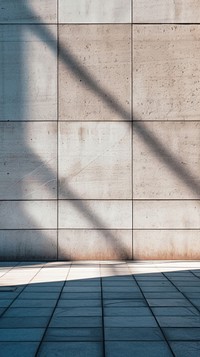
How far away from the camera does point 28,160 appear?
10.5 metres

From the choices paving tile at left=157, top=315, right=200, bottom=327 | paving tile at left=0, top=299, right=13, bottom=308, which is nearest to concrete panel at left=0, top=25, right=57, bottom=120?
paving tile at left=0, top=299, right=13, bottom=308

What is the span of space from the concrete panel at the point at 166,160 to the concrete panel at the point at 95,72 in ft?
2.62

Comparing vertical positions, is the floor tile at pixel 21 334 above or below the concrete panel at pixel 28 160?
below

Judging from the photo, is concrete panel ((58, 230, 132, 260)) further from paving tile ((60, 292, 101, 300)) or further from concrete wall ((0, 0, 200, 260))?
paving tile ((60, 292, 101, 300))

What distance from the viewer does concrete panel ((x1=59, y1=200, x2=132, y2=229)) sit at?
1048cm

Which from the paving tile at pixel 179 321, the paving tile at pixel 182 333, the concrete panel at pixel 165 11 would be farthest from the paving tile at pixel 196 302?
the concrete panel at pixel 165 11

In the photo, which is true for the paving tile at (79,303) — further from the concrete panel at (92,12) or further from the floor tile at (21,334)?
the concrete panel at (92,12)

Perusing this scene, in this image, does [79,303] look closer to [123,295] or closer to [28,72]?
[123,295]

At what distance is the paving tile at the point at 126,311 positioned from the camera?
559 centimetres

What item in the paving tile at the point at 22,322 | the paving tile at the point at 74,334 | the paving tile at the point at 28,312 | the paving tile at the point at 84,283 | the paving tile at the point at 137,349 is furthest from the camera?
the paving tile at the point at 84,283

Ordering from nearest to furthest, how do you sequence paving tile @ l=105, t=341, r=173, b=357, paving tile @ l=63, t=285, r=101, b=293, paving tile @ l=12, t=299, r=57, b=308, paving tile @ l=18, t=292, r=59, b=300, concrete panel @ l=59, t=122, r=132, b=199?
paving tile @ l=105, t=341, r=173, b=357 → paving tile @ l=12, t=299, r=57, b=308 → paving tile @ l=18, t=292, r=59, b=300 → paving tile @ l=63, t=285, r=101, b=293 → concrete panel @ l=59, t=122, r=132, b=199

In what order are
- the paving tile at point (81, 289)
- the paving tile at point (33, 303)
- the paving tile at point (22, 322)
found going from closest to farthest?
the paving tile at point (22, 322) → the paving tile at point (33, 303) → the paving tile at point (81, 289)

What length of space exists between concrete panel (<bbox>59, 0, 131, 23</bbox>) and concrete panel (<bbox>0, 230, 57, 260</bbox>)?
5322 millimetres

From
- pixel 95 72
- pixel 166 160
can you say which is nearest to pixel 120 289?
pixel 166 160
